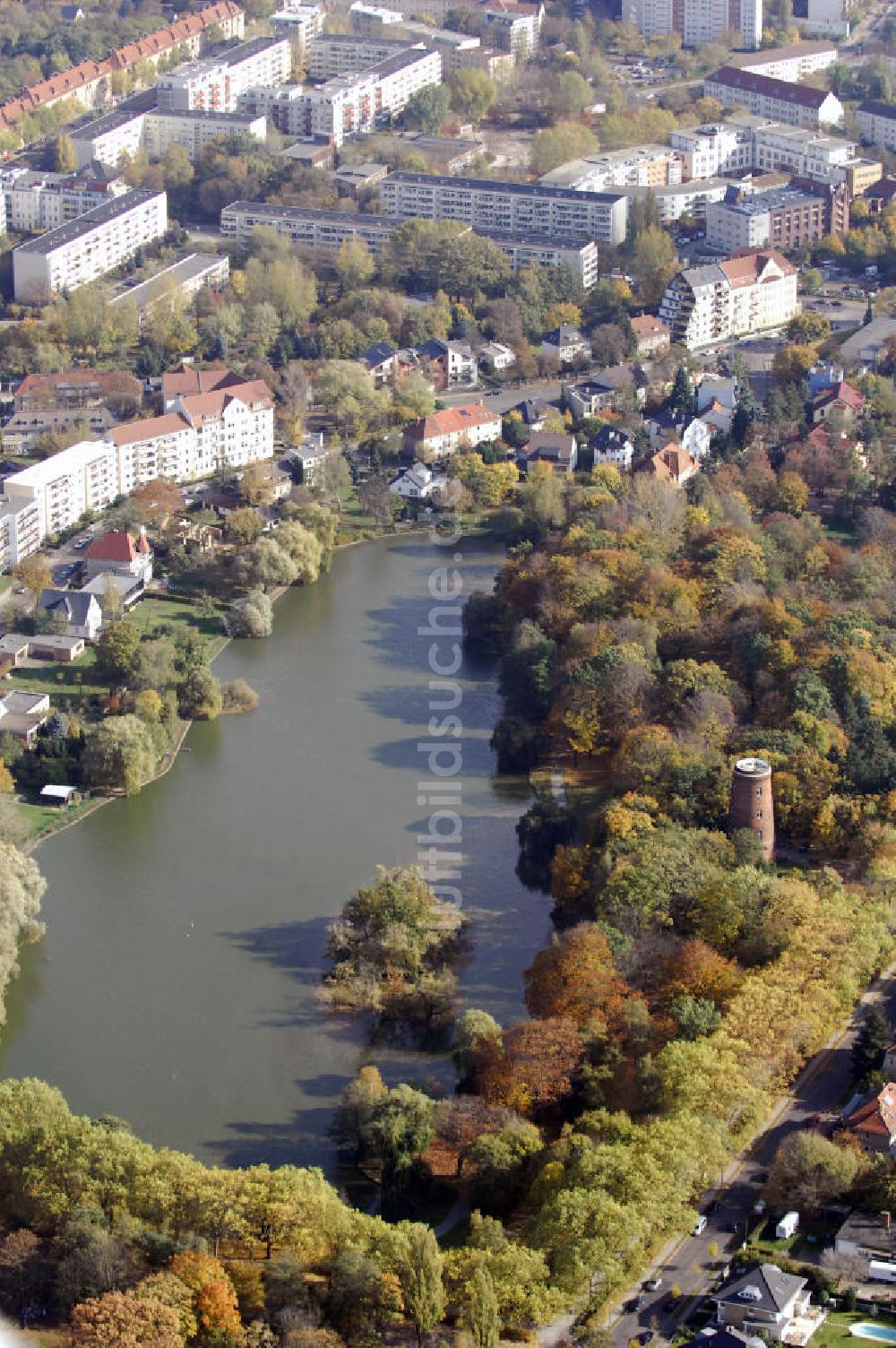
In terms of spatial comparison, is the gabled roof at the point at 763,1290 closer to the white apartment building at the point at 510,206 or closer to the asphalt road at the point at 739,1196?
the asphalt road at the point at 739,1196

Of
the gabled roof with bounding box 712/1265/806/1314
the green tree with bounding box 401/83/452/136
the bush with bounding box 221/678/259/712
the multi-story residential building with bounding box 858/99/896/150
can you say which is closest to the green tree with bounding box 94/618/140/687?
the bush with bounding box 221/678/259/712

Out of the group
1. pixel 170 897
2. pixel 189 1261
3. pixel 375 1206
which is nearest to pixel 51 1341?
pixel 189 1261

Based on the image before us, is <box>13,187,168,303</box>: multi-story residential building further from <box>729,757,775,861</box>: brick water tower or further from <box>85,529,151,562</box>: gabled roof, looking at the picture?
<box>729,757,775,861</box>: brick water tower

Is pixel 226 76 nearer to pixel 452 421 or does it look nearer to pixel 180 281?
pixel 180 281

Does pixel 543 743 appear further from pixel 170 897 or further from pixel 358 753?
pixel 170 897

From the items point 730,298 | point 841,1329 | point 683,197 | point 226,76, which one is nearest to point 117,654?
point 841,1329

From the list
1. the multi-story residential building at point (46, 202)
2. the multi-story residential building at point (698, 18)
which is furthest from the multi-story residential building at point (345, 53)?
the multi-story residential building at point (46, 202)
